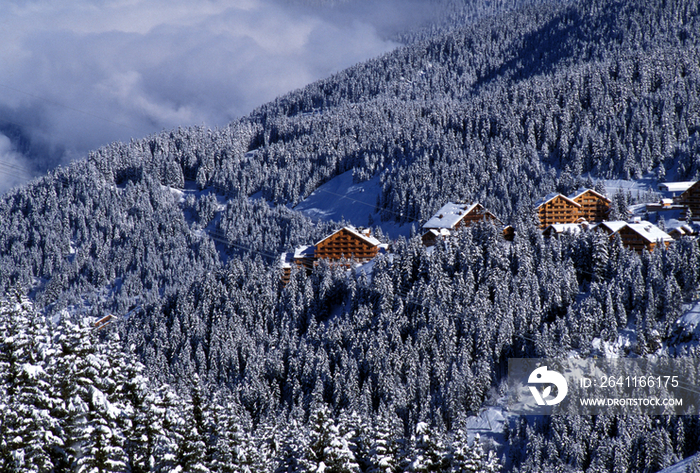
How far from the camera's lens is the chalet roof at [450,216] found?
140 metres

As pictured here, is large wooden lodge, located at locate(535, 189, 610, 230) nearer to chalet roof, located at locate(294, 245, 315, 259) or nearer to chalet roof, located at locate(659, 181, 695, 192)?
chalet roof, located at locate(659, 181, 695, 192)

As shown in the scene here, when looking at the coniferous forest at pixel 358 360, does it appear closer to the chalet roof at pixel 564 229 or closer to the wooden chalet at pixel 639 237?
the chalet roof at pixel 564 229

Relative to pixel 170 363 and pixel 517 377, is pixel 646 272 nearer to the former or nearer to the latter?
pixel 517 377

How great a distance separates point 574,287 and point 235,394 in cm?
6003

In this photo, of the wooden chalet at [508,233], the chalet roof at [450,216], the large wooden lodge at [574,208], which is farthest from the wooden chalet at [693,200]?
the chalet roof at [450,216]

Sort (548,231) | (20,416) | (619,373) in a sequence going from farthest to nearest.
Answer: (548,231), (619,373), (20,416)

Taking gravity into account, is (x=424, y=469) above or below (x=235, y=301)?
below

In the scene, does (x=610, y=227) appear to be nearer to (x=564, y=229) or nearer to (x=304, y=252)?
(x=564, y=229)

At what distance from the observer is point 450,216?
14438 cm

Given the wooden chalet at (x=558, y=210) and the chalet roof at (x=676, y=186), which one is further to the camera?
the chalet roof at (x=676, y=186)

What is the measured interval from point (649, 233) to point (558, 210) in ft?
126

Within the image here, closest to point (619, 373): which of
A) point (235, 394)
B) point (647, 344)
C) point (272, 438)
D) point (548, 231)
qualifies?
point (647, 344)

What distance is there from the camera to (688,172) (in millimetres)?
163375

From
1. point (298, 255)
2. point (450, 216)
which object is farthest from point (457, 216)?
point (298, 255)
